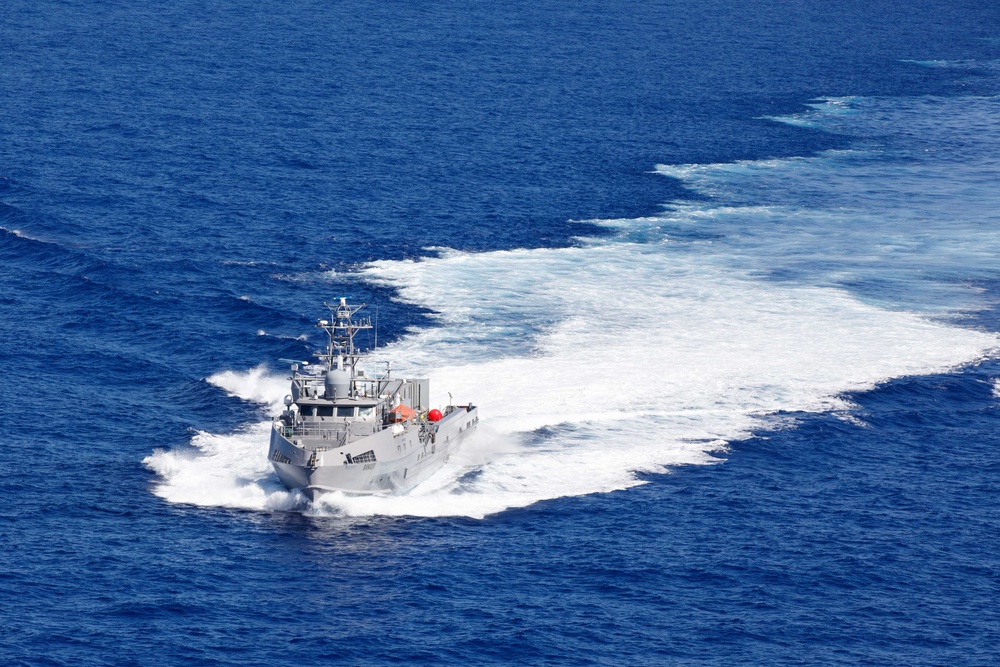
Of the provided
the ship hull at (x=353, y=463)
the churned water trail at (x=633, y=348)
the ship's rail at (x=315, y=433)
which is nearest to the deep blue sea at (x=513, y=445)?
the churned water trail at (x=633, y=348)

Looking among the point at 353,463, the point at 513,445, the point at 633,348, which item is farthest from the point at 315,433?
the point at 633,348

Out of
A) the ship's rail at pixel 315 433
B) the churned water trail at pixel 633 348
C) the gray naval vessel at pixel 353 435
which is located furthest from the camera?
the churned water trail at pixel 633 348

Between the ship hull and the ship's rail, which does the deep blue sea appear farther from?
the ship's rail

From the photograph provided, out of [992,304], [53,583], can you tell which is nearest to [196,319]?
[53,583]

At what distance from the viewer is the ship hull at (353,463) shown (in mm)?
115938

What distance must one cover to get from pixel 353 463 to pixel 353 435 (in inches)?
139

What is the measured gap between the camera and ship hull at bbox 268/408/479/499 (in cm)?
11594

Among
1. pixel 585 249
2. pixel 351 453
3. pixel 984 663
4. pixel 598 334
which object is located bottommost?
pixel 984 663

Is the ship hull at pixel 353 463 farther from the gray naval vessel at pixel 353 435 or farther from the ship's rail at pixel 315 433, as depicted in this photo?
the ship's rail at pixel 315 433

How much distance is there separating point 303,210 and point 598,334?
2188 inches

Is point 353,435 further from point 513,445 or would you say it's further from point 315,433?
point 513,445

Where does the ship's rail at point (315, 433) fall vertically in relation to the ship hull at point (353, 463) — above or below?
above

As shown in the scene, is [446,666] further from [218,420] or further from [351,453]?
[218,420]

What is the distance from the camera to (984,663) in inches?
3878
